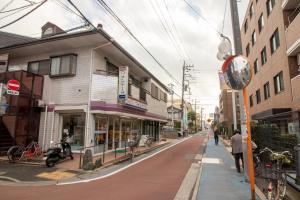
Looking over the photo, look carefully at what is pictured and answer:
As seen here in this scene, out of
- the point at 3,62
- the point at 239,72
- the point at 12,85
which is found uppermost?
the point at 3,62

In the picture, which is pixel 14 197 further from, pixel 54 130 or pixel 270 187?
pixel 54 130

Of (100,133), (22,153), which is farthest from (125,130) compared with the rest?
(22,153)

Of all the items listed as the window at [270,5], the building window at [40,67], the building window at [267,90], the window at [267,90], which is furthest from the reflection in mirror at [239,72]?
the window at [267,90]

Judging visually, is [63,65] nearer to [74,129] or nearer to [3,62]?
[74,129]

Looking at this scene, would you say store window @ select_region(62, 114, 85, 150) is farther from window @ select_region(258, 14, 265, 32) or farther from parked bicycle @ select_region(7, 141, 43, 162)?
window @ select_region(258, 14, 265, 32)

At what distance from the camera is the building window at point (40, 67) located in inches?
626

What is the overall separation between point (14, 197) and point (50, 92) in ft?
31.0

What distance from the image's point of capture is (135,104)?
1731 centimetres

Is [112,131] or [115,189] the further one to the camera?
[112,131]

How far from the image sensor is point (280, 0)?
1602cm

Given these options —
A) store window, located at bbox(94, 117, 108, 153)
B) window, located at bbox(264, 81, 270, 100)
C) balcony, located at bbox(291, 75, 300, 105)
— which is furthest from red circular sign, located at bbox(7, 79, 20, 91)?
window, located at bbox(264, 81, 270, 100)

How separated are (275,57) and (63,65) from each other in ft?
50.7

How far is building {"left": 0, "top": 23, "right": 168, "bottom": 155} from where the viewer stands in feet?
45.8

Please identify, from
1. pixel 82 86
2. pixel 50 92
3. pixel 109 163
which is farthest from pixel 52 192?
pixel 50 92
